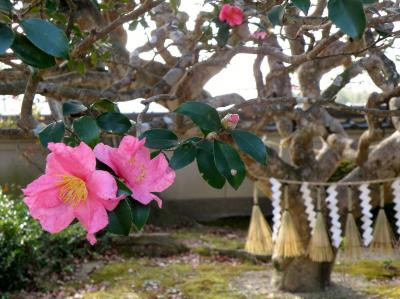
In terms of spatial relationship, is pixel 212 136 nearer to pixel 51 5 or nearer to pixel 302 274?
pixel 51 5

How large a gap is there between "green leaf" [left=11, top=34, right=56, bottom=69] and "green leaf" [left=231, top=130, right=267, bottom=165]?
1.04 ft

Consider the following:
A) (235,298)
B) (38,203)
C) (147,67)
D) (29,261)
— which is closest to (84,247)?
(29,261)

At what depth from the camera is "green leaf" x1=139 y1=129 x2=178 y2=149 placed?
0.90 metres

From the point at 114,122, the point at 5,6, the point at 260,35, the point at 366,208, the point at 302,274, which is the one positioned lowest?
the point at 302,274

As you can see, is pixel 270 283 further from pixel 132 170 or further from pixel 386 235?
pixel 132 170

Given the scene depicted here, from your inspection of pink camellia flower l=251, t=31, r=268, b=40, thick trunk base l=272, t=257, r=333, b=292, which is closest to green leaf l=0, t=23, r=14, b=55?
pink camellia flower l=251, t=31, r=268, b=40

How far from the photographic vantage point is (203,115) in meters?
0.93

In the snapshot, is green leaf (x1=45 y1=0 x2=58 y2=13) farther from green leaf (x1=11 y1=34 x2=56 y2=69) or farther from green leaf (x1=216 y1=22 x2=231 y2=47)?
green leaf (x1=11 y1=34 x2=56 y2=69)

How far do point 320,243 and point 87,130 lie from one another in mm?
2940

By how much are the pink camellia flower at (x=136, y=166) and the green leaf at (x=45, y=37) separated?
5.5 inches

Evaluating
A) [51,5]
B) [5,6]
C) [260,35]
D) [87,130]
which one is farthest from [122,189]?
[260,35]

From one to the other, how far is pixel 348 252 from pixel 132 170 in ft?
10.3

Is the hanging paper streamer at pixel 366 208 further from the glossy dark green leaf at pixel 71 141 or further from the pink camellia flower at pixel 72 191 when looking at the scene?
the pink camellia flower at pixel 72 191

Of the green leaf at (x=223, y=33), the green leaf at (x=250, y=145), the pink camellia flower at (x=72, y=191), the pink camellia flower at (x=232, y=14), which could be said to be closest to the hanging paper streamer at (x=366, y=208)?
the green leaf at (x=223, y=33)
